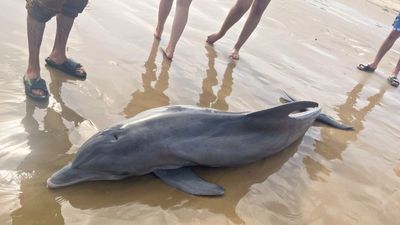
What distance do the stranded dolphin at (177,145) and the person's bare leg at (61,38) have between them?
1.54 meters

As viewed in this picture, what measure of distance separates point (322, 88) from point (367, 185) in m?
2.61

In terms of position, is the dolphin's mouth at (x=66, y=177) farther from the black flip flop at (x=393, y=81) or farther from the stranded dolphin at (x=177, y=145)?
the black flip flop at (x=393, y=81)

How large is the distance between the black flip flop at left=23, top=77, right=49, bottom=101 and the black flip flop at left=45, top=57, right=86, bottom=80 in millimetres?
469

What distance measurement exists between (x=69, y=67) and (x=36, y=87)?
2.05 feet

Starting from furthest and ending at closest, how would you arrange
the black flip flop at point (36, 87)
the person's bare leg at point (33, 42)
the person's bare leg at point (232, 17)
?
the person's bare leg at point (232, 17)
the person's bare leg at point (33, 42)
the black flip flop at point (36, 87)

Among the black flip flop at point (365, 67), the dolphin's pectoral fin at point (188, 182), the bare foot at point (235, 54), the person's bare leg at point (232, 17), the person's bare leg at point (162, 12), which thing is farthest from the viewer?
the black flip flop at point (365, 67)

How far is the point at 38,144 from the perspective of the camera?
3340mm

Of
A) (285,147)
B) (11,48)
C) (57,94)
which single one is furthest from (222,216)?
(11,48)

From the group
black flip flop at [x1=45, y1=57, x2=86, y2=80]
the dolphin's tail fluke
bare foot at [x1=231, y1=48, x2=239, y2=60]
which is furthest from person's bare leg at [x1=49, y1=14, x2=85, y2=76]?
the dolphin's tail fluke

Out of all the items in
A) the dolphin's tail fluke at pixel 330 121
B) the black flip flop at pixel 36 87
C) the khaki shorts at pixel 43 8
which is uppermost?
the khaki shorts at pixel 43 8

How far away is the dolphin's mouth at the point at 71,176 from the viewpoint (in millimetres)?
2957

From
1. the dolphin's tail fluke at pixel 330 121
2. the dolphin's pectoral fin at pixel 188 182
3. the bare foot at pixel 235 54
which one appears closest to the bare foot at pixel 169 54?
the bare foot at pixel 235 54

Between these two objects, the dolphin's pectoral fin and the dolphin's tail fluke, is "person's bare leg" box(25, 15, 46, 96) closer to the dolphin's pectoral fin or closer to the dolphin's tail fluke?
the dolphin's pectoral fin

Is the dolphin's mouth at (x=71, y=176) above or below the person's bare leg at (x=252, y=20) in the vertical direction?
below
